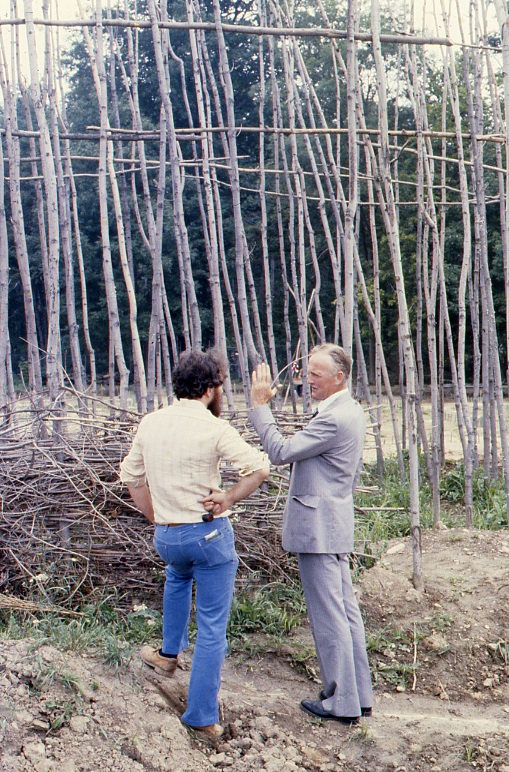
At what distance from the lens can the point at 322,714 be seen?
110 inches

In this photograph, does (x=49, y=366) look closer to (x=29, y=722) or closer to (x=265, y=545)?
(x=265, y=545)

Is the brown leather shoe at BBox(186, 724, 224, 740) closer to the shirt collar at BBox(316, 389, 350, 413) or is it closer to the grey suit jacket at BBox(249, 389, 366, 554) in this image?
the grey suit jacket at BBox(249, 389, 366, 554)

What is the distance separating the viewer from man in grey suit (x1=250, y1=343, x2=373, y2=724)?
2.67 m

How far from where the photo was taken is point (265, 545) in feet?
12.2

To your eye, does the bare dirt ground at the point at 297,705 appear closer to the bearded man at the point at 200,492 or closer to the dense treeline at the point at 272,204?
the bearded man at the point at 200,492

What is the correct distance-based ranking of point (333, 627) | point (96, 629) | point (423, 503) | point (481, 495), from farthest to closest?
point (481, 495)
point (423, 503)
point (96, 629)
point (333, 627)

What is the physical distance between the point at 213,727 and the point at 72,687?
494mm

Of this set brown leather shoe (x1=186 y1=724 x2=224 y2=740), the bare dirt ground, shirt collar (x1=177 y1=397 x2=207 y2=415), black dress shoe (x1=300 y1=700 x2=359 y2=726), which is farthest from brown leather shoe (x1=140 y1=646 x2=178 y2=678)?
shirt collar (x1=177 y1=397 x2=207 y2=415)

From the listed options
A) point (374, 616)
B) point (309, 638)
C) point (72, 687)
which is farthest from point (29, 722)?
point (374, 616)

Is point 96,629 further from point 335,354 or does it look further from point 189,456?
point 335,354

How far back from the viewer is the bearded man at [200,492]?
2.48 meters

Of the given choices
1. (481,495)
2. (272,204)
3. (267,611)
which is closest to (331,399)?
(267,611)

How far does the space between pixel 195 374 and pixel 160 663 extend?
110 cm

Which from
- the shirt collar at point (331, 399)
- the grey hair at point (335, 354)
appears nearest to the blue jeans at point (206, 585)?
the shirt collar at point (331, 399)
